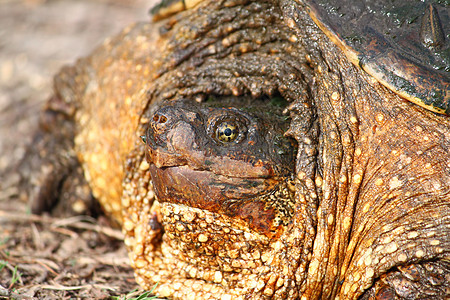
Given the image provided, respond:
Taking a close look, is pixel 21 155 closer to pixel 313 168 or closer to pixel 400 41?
pixel 313 168

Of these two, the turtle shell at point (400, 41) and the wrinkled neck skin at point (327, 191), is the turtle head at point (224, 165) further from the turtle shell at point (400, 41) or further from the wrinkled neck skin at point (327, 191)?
the turtle shell at point (400, 41)

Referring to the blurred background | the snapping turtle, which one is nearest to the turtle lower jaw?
the snapping turtle

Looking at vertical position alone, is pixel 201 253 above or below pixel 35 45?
below

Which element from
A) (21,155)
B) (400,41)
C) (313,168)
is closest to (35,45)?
(21,155)

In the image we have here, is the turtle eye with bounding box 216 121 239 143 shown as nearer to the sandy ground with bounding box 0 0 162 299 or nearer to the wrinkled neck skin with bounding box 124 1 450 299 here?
the wrinkled neck skin with bounding box 124 1 450 299

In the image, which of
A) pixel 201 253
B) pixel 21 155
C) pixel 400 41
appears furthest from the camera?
pixel 21 155
